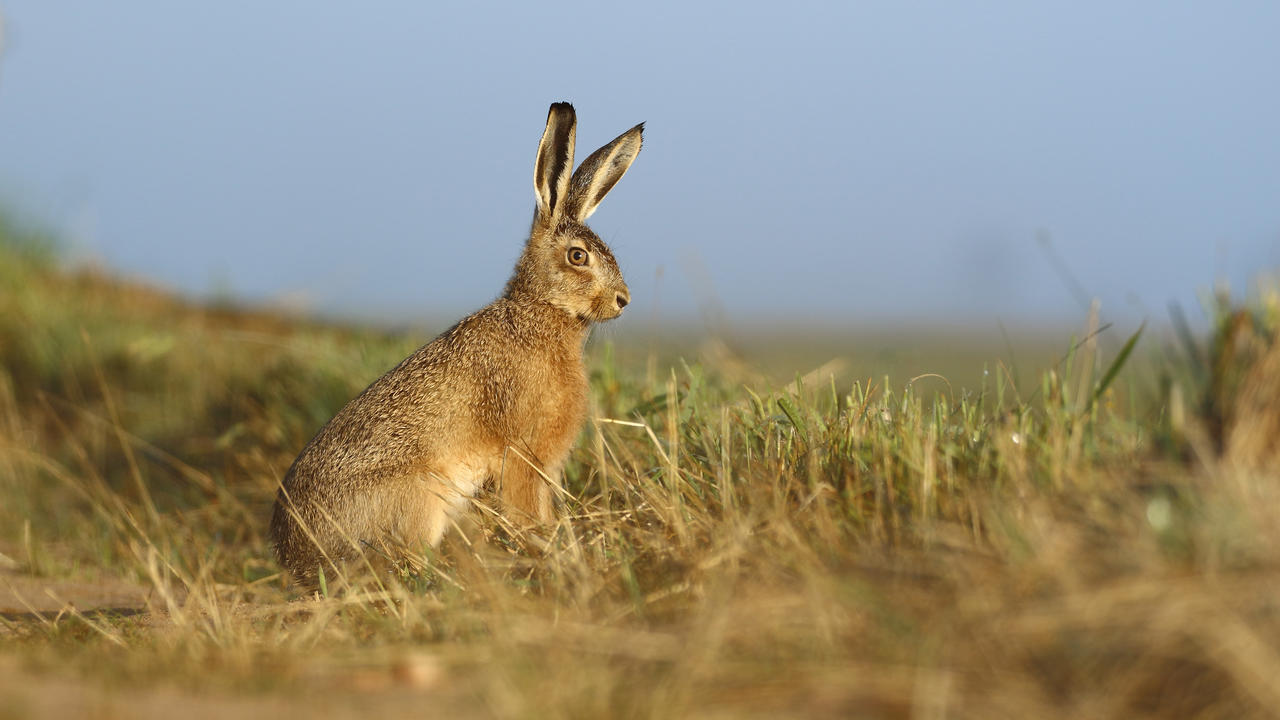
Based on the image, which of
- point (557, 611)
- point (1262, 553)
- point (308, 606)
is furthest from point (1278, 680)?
point (308, 606)

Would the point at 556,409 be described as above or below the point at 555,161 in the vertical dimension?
below

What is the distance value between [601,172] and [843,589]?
11.4 feet

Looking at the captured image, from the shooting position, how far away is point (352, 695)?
2.69 metres

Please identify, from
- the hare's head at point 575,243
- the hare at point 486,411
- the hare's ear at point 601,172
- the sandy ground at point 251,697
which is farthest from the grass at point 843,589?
the hare's ear at point 601,172

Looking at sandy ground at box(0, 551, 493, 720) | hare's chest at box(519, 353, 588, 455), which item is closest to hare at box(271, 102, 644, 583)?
hare's chest at box(519, 353, 588, 455)

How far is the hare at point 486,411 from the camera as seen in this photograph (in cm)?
508

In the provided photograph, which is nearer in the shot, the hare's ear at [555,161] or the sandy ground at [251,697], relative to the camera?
the sandy ground at [251,697]

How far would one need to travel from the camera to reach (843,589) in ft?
9.20

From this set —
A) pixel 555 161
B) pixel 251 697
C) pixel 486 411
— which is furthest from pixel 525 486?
pixel 251 697

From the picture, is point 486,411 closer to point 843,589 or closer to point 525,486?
point 525,486

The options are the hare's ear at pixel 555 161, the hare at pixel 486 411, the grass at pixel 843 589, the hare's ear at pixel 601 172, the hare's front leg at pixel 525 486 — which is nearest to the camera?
the grass at pixel 843 589

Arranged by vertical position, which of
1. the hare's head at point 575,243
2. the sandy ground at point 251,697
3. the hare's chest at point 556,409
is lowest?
the sandy ground at point 251,697

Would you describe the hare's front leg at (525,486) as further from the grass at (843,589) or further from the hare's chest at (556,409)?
the grass at (843,589)

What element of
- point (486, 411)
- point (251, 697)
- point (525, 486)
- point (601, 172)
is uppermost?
point (601, 172)
